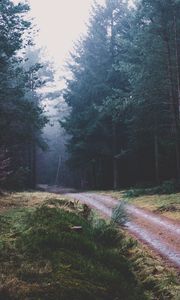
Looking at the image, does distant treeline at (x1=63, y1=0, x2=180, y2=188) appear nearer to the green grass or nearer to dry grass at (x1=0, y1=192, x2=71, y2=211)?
dry grass at (x1=0, y1=192, x2=71, y2=211)

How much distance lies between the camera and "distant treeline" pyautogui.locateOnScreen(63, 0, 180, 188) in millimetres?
25484

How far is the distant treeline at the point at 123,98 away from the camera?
83.6 feet

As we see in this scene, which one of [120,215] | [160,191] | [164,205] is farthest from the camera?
[160,191]

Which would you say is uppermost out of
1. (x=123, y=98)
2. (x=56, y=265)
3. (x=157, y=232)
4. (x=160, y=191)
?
Answer: (x=123, y=98)

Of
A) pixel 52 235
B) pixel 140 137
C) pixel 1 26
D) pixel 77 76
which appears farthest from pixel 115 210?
pixel 77 76

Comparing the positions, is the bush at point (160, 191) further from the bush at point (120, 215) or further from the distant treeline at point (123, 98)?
the bush at point (120, 215)

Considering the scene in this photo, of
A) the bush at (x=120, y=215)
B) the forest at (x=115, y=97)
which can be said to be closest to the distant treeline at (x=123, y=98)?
the forest at (x=115, y=97)

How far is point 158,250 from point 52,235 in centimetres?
345

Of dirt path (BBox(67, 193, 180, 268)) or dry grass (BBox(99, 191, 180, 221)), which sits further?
dry grass (BBox(99, 191, 180, 221))

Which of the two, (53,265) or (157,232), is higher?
(53,265)

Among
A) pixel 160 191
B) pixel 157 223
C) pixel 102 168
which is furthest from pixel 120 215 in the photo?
pixel 102 168

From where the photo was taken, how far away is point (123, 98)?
90.5ft

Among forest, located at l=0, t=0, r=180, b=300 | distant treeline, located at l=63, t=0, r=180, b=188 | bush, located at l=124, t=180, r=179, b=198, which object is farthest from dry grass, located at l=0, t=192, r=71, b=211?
distant treeline, located at l=63, t=0, r=180, b=188

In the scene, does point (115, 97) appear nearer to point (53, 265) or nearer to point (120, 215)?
point (120, 215)
